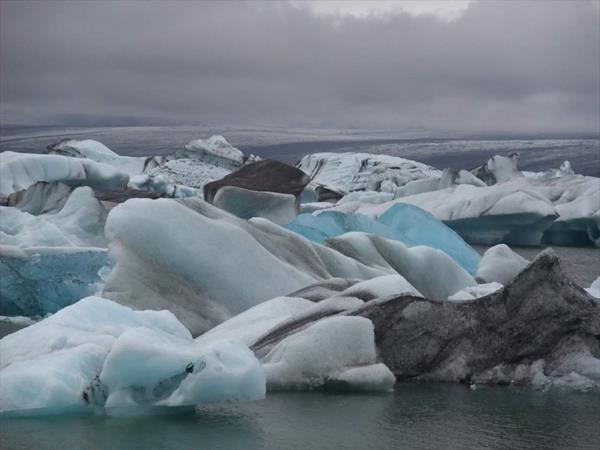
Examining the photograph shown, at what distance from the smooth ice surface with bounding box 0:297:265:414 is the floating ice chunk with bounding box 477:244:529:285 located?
25.4 ft

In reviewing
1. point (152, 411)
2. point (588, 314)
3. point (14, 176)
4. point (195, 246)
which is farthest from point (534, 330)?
point (14, 176)

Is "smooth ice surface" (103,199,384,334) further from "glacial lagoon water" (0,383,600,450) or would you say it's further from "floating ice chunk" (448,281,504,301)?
"glacial lagoon water" (0,383,600,450)

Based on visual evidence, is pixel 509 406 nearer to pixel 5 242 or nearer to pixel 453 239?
pixel 5 242

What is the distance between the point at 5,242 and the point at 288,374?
589 cm

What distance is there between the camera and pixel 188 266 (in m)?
9.88

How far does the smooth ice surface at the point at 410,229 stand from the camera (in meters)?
14.8

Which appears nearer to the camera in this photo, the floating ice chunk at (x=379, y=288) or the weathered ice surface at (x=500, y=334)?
the weathered ice surface at (x=500, y=334)

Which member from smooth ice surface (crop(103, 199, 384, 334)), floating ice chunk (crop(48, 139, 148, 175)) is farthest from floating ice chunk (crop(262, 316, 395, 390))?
floating ice chunk (crop(48, 139, 148, 175))

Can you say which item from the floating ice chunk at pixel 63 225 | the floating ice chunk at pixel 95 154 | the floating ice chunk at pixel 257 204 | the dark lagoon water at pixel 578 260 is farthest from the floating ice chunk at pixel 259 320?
the floating ice chunk at pixel 95 154

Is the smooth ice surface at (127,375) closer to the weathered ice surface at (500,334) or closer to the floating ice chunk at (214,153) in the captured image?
the weathered ice surface at (500,334)

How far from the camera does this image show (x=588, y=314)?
755cm

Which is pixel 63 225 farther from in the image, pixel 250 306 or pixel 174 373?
pixel 174 373

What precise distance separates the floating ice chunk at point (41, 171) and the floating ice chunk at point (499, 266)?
1143 cm

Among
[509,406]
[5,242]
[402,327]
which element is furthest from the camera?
[5,242]
